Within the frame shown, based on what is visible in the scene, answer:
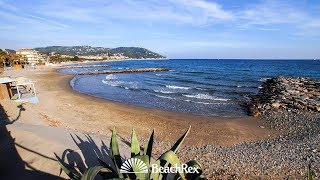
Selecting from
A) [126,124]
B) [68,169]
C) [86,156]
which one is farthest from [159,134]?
[68,169]

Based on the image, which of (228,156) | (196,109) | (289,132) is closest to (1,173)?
(228,156)

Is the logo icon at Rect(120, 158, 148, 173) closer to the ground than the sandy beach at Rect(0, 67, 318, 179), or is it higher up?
higher up

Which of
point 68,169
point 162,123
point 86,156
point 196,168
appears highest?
point 196,168

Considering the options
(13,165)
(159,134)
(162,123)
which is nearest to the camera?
(13,165)

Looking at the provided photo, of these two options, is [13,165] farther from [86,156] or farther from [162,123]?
[162,123]

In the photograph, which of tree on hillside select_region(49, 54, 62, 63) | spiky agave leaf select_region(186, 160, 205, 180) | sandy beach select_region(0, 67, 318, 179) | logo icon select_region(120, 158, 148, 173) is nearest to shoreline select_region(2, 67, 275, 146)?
sandy beach select_region(0, 67, 318, 179)

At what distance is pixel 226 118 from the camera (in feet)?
55.5

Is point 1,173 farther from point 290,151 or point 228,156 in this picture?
point 290,151

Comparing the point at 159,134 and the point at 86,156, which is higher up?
the point at 86,156

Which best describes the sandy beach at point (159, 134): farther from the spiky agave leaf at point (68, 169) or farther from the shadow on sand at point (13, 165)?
the spiky agave leaf at point (68, 169)

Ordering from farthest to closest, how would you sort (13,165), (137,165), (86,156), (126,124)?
(126,124), (86,156), (13,165), (137,165)

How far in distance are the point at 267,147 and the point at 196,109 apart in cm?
896

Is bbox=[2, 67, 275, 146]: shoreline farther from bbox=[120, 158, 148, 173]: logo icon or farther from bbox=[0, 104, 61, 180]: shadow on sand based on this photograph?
bbox=[120, 158, 148, 173]: logo icon

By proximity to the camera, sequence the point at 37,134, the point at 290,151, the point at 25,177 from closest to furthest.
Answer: the point at 25,177 < the point at 37,134 < the point at 290,151
